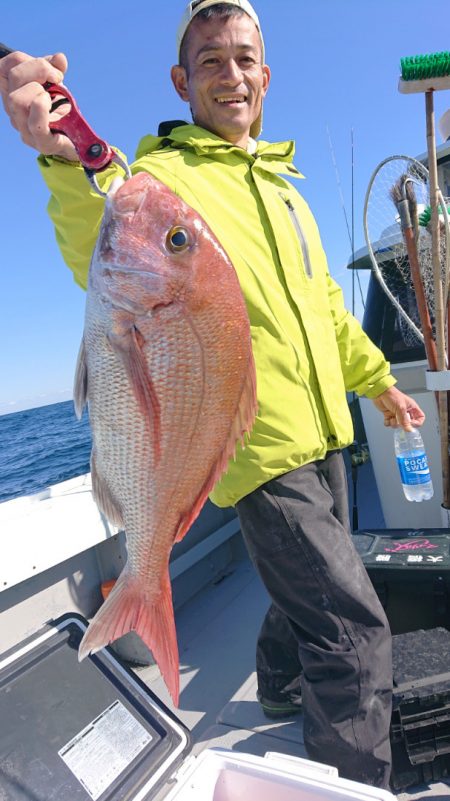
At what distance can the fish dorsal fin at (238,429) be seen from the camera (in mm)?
1426

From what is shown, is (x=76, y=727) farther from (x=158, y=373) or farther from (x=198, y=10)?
(x=198, y=10)

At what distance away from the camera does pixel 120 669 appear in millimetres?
2301

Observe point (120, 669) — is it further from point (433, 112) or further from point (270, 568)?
point (433, 112)

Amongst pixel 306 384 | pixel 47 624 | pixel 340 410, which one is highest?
pixel 306 384

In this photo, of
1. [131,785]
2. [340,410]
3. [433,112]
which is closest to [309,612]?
[340,410]

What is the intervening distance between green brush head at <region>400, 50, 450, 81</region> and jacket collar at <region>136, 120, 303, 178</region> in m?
1.57

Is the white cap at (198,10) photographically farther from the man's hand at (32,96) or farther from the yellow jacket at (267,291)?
the man's hand at (32,96)

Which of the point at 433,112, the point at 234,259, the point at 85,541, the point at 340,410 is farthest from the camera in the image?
the point at 433,112

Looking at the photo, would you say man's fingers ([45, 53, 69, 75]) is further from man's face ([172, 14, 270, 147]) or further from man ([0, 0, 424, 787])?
man's face ([172, 14, 270, 147])

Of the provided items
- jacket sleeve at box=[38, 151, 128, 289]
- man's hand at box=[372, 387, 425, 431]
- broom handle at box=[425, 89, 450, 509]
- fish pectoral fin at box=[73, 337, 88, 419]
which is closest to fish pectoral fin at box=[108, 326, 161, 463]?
fish pectoral fin at box=[73, 337, 88, 419]

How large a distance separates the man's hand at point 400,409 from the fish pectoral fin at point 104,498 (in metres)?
1.58

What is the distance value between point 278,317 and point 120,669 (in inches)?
62.3

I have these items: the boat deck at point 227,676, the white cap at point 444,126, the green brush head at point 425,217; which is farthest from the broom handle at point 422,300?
the boat deck at point 227,676

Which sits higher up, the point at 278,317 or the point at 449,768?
the point at 278,317
